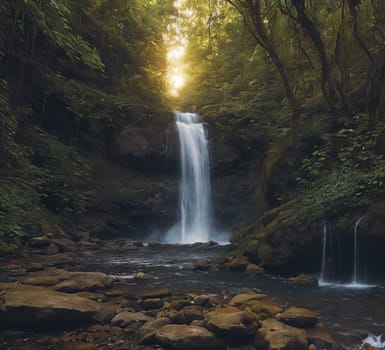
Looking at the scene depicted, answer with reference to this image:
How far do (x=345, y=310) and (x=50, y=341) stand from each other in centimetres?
409

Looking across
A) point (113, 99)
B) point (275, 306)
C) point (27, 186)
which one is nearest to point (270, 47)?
point (113, 99)

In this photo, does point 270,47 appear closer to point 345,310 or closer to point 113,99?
point 113,99

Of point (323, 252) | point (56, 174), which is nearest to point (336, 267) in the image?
point (323, 252)

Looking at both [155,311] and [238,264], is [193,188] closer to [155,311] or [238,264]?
[238,264]

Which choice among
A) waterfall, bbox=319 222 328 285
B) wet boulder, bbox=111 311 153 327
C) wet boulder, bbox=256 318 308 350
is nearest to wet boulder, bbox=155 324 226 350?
wet boulder, bbox=256 318 308 350

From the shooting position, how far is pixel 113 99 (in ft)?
55.2

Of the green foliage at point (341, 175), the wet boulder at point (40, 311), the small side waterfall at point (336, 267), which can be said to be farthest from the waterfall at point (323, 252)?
the wet boulder at point (40, 311)

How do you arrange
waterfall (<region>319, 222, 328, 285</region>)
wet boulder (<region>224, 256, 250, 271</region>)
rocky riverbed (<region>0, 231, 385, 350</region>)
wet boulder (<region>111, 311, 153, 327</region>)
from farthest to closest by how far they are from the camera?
wet boulder (<region>224, 256, 250, 271</region>) < waterfall (<region>319, 222, 328, 285</region>) < wet boulder (<region>111, 311, 153, 327</region>) < rocky riverbed (<region>0, 231, 385, 350</region>)

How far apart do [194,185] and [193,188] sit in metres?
0.14

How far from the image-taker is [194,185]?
1662 centimetres

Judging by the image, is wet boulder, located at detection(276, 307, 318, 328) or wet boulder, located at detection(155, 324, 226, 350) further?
wet boulder, located at detection(276, 307, 318, 328)

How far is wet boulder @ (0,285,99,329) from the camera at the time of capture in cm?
436

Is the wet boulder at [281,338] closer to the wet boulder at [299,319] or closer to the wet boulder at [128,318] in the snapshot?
the wet boulder at [299,319]

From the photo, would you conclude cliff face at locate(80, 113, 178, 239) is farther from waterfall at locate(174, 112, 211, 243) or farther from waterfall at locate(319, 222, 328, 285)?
waterfall at locate(319, 222, 328, 285)
